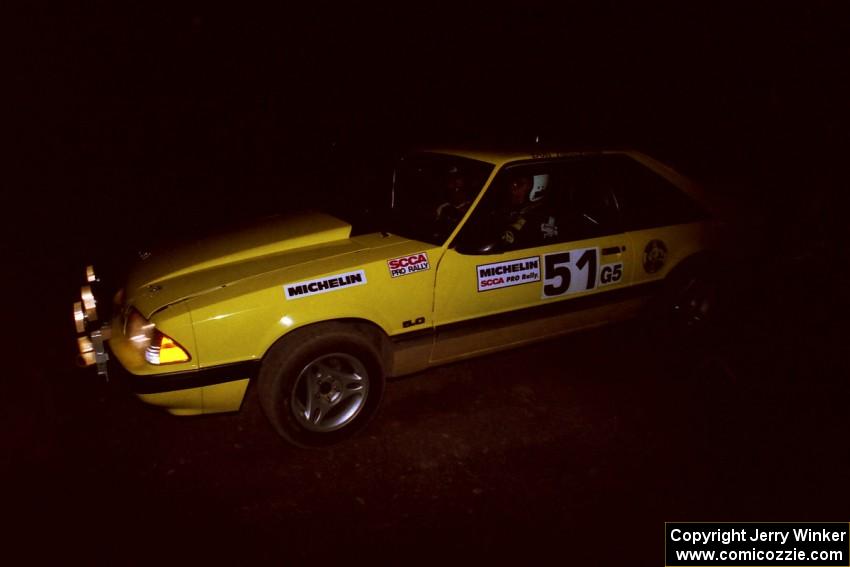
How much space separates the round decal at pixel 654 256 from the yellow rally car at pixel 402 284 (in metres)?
0.01

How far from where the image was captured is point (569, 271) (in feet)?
11.6

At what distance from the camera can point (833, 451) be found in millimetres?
3150

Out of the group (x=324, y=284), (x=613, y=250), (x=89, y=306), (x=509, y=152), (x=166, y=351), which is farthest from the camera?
(x=613, y=250)

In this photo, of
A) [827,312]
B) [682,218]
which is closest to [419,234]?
[682,218]

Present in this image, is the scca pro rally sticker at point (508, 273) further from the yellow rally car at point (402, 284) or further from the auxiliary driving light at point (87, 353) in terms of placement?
the auxiliary driving light at point (87, 353)

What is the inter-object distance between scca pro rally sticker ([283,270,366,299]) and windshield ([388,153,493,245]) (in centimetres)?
50

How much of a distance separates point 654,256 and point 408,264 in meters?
1.95

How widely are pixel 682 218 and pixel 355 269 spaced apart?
257cm

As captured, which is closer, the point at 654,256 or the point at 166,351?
the point at 166,351

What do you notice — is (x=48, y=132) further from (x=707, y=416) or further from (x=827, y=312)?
(x=827, y=312)

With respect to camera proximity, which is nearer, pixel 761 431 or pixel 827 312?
pixel 761 431

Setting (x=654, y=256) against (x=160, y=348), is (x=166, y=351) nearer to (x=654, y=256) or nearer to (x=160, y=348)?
(x=160, y=348)

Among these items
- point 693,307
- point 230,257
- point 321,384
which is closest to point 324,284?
point 321,384

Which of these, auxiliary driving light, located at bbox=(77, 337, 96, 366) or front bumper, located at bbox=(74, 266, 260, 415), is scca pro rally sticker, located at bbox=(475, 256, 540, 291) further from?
auxiliary driving light, located at bbox=(77, 337, 96, 366)
